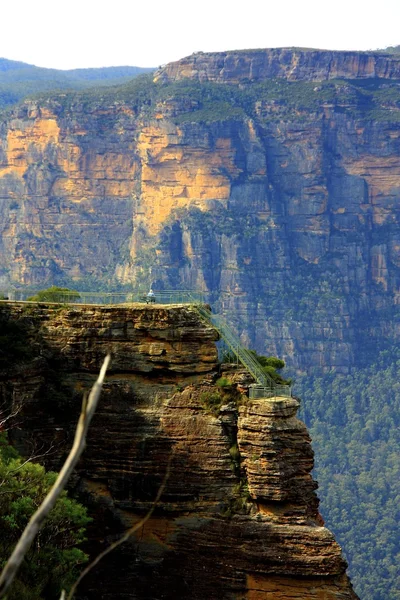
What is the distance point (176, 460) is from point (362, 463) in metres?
110

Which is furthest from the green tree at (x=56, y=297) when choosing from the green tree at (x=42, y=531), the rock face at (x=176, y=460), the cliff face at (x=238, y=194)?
the cliff face at (x=238, y=194)

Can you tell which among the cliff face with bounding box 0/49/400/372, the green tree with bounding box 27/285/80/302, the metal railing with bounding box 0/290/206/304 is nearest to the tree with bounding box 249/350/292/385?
the metal railing with bounding box 0/290/206/304

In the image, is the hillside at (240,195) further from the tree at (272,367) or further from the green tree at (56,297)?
the green tree at (56,297)

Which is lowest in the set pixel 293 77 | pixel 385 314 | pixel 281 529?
pixel 385 314

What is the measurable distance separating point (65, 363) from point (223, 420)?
459cm

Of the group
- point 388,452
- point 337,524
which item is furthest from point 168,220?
point 337,524

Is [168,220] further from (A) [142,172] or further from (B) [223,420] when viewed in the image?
(B) [223,420]

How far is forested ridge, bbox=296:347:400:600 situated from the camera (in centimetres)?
12012

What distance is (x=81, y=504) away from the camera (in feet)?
121

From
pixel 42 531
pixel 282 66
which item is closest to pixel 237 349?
pixel 42 531

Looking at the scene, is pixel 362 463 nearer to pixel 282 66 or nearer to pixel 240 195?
pixel 240 195

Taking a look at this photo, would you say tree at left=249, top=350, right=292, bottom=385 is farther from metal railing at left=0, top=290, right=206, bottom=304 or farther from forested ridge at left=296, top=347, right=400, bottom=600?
forested ridge at left=296, top=347, right=400, bottom=600

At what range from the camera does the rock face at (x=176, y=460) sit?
36.5 m

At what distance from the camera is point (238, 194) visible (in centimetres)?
17425
